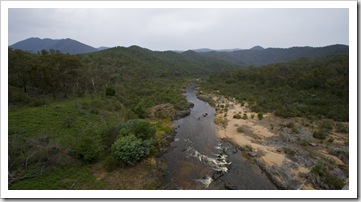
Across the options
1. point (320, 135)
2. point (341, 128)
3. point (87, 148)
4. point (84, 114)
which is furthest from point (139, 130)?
point (341, 128)

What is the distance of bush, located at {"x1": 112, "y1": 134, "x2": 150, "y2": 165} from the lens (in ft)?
42.0

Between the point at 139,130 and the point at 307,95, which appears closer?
the point at 139,130

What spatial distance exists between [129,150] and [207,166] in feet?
17.3

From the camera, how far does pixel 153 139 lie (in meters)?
15.9

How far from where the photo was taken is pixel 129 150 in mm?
12977

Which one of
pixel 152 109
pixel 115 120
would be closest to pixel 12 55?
pixel 115 120

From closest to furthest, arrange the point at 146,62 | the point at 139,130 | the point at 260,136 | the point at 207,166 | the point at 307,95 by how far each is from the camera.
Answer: the point at 207,166 < the point at 139,130 < the point at 260,136 < the point at 307,95 < the point at 146,62

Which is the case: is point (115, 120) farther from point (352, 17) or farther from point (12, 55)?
point (352, 17)

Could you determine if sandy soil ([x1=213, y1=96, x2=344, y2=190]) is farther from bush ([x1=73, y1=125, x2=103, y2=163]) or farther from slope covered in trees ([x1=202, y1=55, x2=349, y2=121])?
bush ([x1=73, y1=125, x2=103, y2=163])

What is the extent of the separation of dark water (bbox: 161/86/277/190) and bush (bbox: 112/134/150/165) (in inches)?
82.1

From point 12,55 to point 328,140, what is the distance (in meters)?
31.8

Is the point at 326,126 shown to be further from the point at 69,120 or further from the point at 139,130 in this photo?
the point at 69,120

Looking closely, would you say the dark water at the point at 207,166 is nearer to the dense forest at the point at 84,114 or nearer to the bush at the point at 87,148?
the dense forest at the point at 84,114

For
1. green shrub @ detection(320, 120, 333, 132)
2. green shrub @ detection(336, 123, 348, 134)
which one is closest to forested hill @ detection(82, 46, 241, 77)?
green shrub @ detection(320, 120, 333, 132)
